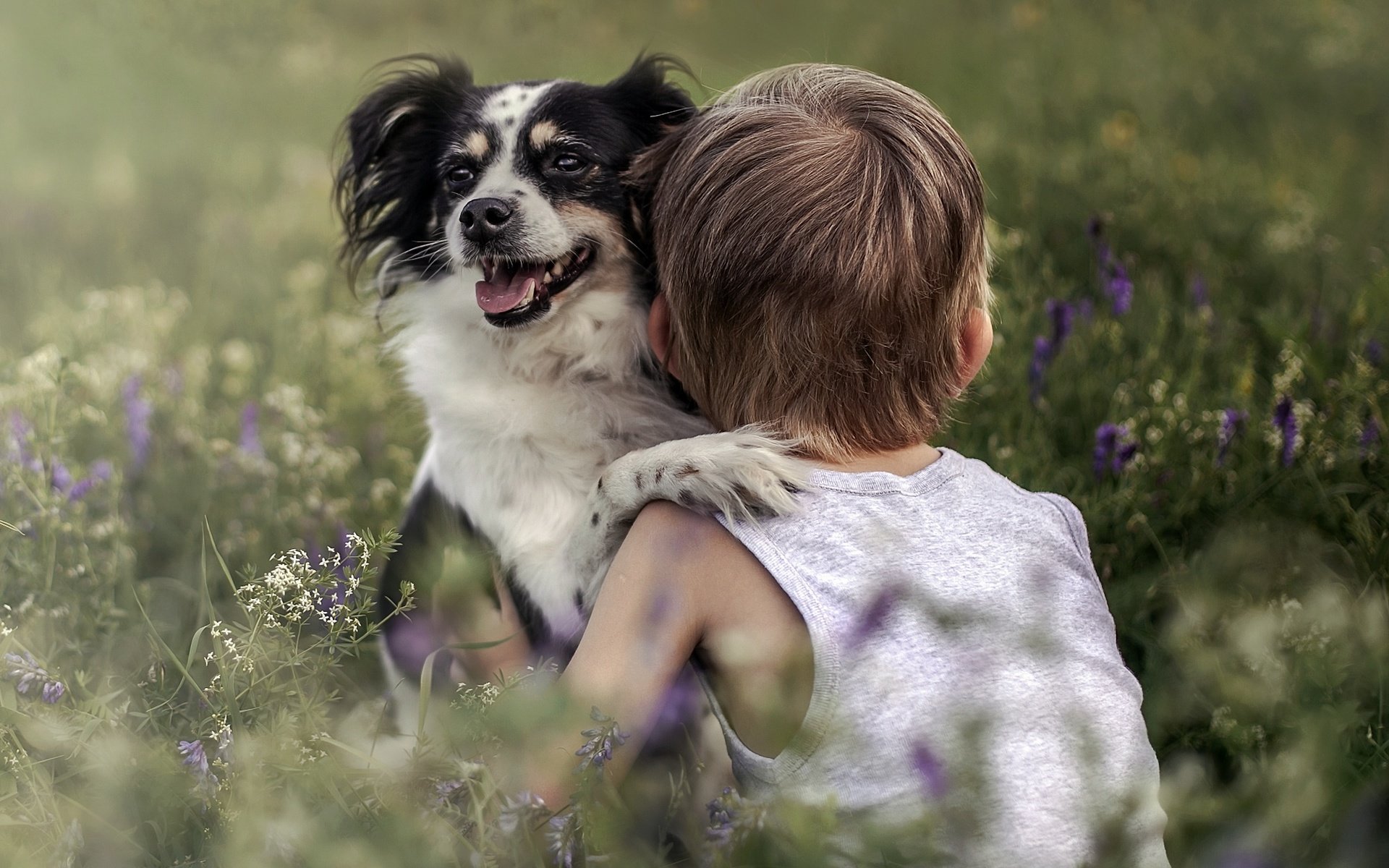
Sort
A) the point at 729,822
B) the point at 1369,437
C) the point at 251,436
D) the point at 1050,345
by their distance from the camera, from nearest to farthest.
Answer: the point at 729,822 → the point at 1369,437 → the point at 1050,345 → the point at 251,436

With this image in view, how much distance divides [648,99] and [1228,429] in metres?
1.39

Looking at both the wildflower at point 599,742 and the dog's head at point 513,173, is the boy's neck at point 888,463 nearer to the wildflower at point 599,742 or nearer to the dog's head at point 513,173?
the wildflower at point 599,742

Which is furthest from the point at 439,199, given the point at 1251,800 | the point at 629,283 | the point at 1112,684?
the point at 1251,800

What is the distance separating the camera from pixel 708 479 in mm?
1649

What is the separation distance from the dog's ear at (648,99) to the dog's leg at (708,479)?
0.96m

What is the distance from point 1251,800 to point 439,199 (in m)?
2.13

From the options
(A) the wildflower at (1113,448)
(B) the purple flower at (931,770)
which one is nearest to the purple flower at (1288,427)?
(A) the wildflower at (1113,448)

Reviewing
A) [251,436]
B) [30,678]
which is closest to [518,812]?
[30,678]

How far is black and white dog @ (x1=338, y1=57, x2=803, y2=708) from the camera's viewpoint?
A: 2330mm

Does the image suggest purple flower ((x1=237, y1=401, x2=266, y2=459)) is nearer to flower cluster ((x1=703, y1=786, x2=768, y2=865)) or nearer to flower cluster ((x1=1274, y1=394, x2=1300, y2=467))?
flower cluster ((x1=703, y1=786, x2=768, y2=865))

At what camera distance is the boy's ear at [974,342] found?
6.26 feet

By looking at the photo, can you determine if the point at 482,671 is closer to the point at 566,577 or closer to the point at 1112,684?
the point at 566,577

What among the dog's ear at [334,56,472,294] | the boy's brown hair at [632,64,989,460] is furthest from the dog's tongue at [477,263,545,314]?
the boy's brown hair at [632,64,989,460]

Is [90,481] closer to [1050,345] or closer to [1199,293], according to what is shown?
[1050,345]
